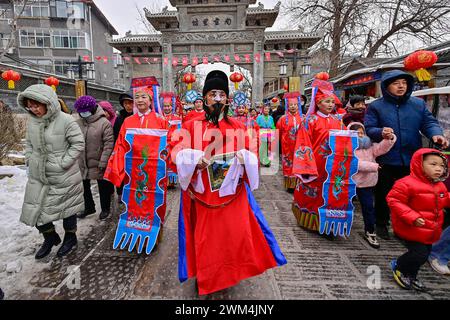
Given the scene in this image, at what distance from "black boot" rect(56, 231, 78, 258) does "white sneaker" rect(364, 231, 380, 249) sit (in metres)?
3.47

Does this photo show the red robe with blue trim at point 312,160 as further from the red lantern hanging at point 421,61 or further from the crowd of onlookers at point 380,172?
the red lantern hanging at point 421,61

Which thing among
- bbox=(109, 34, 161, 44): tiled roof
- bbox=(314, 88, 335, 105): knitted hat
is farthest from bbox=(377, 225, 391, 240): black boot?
bbox=(109, 34, 161, 44): tiled roof

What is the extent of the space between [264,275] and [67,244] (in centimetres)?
219

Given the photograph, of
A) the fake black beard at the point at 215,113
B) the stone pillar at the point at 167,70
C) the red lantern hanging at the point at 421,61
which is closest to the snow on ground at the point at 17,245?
the fake black beard at the point at 215,113

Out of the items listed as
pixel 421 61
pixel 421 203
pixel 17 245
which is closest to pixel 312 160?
pixel 421 203

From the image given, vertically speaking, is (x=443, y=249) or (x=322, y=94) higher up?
(x=322, y=94)

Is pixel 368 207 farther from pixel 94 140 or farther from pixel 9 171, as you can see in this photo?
pixel 9 171

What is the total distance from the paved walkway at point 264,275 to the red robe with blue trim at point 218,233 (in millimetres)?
289

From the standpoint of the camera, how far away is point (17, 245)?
280 centimetres

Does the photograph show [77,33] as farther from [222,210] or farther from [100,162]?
[222,210]

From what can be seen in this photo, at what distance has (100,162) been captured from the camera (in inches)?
133

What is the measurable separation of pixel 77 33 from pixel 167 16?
14.0 meters

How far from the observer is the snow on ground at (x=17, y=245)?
7.27 ft
